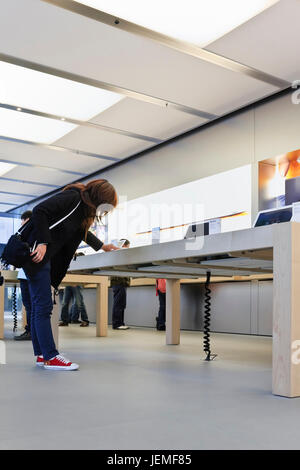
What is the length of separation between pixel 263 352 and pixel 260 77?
2871 mm

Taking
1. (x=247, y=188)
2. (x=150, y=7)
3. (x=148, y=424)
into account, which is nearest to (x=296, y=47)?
(x=150, y=7)

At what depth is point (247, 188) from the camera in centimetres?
588

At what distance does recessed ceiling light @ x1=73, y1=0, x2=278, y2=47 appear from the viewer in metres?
3.76

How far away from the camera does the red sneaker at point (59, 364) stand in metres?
2.28

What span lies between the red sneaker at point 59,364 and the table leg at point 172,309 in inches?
59.1

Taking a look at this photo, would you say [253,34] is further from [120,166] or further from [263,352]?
[120,166]

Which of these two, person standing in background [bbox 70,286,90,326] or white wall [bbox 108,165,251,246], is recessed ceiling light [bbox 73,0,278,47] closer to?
white wall [bbox 108,165,251,246]

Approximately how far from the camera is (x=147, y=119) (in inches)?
247

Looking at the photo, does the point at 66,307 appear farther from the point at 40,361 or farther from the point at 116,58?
the point at 40,361

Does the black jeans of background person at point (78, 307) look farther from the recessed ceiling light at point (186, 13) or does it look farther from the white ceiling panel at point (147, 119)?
the recessed ceiling light at point (186, 13)

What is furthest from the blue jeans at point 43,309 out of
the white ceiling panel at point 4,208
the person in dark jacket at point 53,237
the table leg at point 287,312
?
the white ceiling panel at point 4,208

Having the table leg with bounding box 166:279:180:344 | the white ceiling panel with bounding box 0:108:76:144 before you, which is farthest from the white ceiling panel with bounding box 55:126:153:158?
the table leg with bounding box 166:279:180:344

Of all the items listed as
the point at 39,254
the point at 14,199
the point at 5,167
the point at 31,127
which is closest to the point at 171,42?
the point at 39,254

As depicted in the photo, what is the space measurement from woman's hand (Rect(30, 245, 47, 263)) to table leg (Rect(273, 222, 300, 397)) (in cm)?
106
